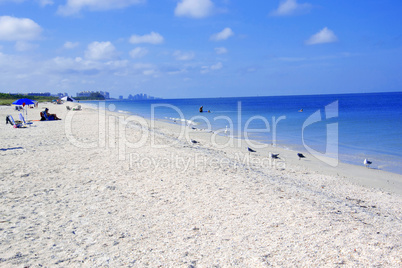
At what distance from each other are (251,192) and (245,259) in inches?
117

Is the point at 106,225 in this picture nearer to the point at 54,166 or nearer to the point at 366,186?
the point at 54,166

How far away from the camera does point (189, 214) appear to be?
18.6 feet

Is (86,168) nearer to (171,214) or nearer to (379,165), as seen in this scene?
(171,214)

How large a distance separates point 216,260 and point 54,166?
6954 millimetres

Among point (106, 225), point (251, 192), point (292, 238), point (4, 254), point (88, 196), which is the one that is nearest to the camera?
point (4, 254)

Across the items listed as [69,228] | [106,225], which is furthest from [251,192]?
[69,228]

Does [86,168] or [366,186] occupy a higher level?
[86,168]

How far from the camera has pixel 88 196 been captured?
6.55 m

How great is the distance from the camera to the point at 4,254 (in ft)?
13.4

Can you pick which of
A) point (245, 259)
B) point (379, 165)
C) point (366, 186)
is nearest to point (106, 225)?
point (245, 259)

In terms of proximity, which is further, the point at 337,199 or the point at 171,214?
the point at 337,199

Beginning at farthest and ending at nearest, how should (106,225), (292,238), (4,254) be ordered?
1. (106,225)
2. (292,238)
3. (4,254)

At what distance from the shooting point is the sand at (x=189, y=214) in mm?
4203

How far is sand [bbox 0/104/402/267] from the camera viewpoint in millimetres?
4203
